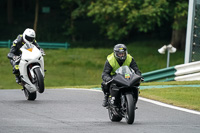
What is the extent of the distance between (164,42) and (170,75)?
853 inches

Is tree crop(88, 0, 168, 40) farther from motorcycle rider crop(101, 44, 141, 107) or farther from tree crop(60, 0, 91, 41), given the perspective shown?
motorcycle rider crop(101, 44, 141, 107)

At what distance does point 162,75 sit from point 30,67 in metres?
6.85

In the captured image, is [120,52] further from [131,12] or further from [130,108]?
[131,12]

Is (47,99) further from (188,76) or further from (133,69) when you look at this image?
(188,76)

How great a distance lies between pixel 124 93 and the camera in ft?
36.8

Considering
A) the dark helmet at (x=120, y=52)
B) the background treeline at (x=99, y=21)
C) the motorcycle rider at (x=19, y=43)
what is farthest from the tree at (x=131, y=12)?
the dark helmet at (x=120, y=52)

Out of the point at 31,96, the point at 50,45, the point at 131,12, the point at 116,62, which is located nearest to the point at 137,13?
the point at 131,12

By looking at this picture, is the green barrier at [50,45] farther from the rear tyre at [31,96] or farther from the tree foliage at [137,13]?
the rear tyre at [31,96]

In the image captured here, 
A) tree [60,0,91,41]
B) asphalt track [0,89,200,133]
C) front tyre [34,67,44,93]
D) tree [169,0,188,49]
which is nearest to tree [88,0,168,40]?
tree [169,0,188,49]

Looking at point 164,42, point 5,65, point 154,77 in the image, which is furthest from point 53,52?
point 154,77

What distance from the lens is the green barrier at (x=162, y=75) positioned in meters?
20.5

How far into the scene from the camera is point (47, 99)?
1551 cm

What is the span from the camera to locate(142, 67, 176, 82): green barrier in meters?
20.5

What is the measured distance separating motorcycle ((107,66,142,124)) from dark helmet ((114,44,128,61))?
0.59 ft
